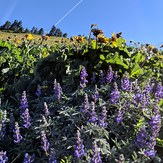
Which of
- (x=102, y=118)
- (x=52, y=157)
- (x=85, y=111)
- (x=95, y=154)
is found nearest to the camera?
(x=95, y=154)

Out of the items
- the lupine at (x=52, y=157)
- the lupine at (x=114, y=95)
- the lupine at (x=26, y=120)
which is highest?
the lupine at (x=114, y=95)

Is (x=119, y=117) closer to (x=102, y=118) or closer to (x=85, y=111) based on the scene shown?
(x=102, y=118)

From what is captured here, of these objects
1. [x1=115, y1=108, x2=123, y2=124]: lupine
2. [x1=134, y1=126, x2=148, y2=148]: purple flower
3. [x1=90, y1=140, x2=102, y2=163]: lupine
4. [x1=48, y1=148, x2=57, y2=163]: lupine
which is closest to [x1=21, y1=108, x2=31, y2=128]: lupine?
[x1=48, y1=148, x2=57, y2=163]: lupine

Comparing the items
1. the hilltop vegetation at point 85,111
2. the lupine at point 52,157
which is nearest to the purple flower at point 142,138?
the hilltop vegetation at point 85,111

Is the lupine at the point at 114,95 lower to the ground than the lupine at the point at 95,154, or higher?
higher

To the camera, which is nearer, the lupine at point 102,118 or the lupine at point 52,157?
the lupine at point 52,157

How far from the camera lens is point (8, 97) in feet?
17.9

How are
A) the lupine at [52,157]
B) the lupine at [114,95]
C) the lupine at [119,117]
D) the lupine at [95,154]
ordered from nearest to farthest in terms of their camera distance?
the lupine at [95,154]
the lupine at [52,157]
the lupine at [119,117]
the lupine at [114,95]

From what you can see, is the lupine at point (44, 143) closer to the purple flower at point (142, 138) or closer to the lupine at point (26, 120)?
the lupine at point (26, 120)

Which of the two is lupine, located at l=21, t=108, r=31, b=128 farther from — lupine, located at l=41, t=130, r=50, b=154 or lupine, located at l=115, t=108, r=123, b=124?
lupine, located at l=115, t=108, r=123, b=124

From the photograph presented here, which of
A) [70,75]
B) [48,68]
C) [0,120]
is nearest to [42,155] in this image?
[0,120]

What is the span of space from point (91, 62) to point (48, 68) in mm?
643

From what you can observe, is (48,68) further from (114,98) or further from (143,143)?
(143,143)

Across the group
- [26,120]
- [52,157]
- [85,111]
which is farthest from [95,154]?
[26,120]
